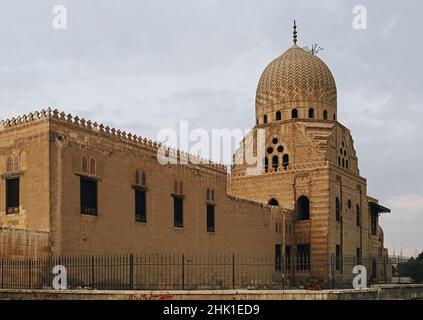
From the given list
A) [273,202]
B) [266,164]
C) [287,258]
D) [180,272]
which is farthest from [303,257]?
[180,272]

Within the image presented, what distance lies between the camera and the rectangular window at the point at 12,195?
22.1 meters

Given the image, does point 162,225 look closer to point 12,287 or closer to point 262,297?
point 12,287

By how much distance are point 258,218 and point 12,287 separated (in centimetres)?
1726

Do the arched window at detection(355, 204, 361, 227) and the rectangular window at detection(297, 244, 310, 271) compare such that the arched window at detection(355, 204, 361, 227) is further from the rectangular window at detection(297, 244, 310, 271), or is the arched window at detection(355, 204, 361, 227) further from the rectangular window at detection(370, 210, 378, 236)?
the rectangular window at detection(297, 244, 310, 271)

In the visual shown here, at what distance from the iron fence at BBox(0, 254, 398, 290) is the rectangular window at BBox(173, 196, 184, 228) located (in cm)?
147

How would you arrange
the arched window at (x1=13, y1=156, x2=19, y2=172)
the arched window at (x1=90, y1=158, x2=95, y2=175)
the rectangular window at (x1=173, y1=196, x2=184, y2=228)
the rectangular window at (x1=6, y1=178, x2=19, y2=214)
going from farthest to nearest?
the rectangular window at (x1=173, y1=196, x2=184, y2=228) → the arched window at (x1=90, y1=158, x2=95, y2=175) → the arched window at (x1=13, y1=156, x2=19, y2=172) → the rectangular window at (x1=6, y1=178, x2=19, y2=214)

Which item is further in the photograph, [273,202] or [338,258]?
[273,202]

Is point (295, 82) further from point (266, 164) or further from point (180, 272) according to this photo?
point (180, 272)

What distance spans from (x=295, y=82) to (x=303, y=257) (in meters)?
11.9

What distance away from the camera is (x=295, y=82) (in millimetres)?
40656

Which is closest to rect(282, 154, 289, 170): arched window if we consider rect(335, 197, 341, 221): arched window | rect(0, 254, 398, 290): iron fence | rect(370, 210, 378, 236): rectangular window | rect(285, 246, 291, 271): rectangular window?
rect(335, 197, 341, 221): arched window

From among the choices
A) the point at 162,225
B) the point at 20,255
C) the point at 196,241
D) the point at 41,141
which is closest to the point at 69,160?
the point at 41,141

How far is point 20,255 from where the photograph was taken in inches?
782

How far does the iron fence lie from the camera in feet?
65.4
